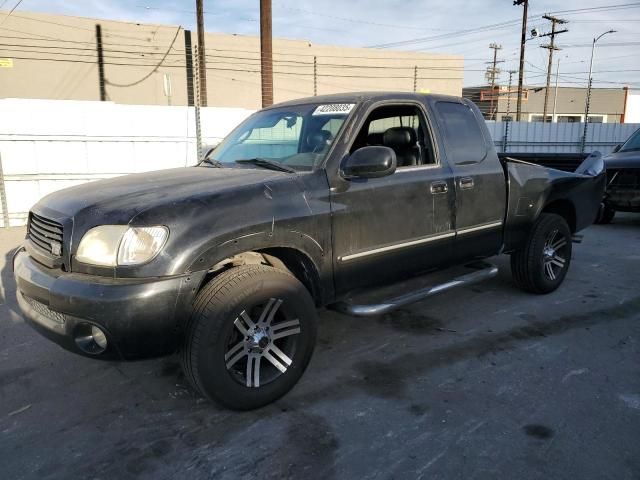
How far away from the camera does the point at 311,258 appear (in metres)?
3.22

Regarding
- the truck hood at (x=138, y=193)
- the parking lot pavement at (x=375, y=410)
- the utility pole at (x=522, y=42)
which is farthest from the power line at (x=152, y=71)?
the truck hood at (x=138, y=193)

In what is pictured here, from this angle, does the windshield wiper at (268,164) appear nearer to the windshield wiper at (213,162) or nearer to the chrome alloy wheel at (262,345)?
the windshield wiper at (213,162)

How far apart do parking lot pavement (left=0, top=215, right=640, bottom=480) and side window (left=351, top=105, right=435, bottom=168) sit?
4.75ft

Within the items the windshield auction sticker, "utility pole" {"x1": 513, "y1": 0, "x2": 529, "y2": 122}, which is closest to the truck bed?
the windshield auction sticker

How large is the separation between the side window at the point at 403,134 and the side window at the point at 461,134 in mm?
204

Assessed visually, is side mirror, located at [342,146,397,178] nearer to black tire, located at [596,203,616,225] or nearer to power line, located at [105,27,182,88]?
black tire, located at [596,203,616,225]

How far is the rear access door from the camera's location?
13.6ft

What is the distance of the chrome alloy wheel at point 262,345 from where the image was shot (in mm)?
2949

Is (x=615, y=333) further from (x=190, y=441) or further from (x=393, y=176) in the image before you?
(x=190, y=441)

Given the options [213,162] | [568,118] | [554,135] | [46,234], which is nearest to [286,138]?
[213,162]

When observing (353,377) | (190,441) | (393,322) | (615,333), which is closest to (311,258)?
(353,377)

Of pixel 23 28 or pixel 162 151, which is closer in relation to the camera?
pixel 162 151

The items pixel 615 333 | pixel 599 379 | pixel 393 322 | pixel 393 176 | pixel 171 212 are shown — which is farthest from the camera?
pixel 393 322

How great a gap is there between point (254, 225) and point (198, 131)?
7.67 metres
